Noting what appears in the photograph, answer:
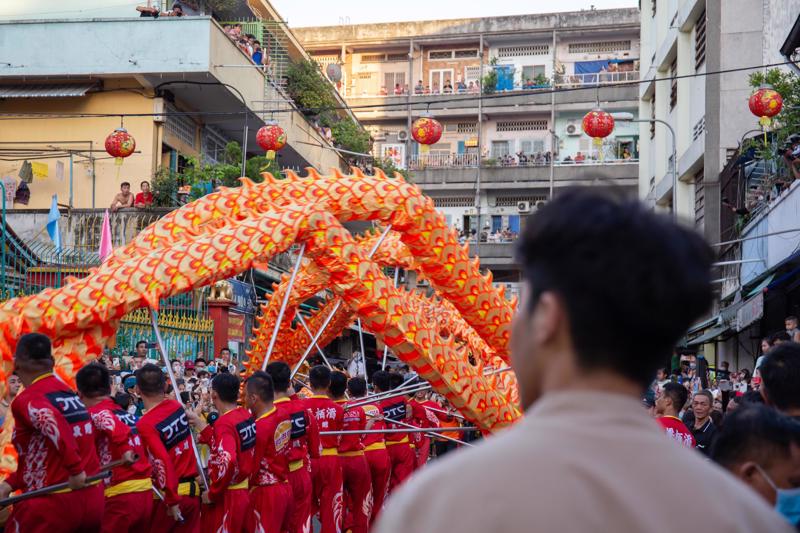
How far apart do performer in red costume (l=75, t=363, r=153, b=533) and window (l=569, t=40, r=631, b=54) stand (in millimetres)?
38995

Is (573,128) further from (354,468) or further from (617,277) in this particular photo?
(617,277)

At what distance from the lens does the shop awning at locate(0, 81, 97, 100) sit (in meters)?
22.3

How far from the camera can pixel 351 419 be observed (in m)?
10.1

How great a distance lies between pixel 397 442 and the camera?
11852 mm

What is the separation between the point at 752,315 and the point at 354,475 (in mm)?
9220

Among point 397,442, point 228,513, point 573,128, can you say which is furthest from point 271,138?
point 573,128

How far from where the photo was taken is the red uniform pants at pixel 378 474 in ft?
36.5

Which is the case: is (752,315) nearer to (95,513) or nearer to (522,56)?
(95,513)

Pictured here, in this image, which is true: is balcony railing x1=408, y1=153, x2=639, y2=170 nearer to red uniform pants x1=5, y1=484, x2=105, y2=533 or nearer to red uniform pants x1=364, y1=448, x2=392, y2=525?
red uniform pants x1=364, y1=448, x2=392, y2=525

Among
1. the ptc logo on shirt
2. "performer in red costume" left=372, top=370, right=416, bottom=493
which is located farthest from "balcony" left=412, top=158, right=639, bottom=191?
the ptc logo on shirt

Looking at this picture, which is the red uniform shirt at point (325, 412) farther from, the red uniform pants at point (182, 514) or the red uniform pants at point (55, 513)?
the red uniform pants at point (55, 513)

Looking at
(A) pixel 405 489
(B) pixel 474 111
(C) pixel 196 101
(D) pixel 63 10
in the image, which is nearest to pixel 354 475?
(A) pixel 405 489

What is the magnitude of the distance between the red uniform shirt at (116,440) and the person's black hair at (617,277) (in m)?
Answer: 5.42

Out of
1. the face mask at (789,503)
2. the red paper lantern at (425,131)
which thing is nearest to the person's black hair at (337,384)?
the face mask at (789,503)
